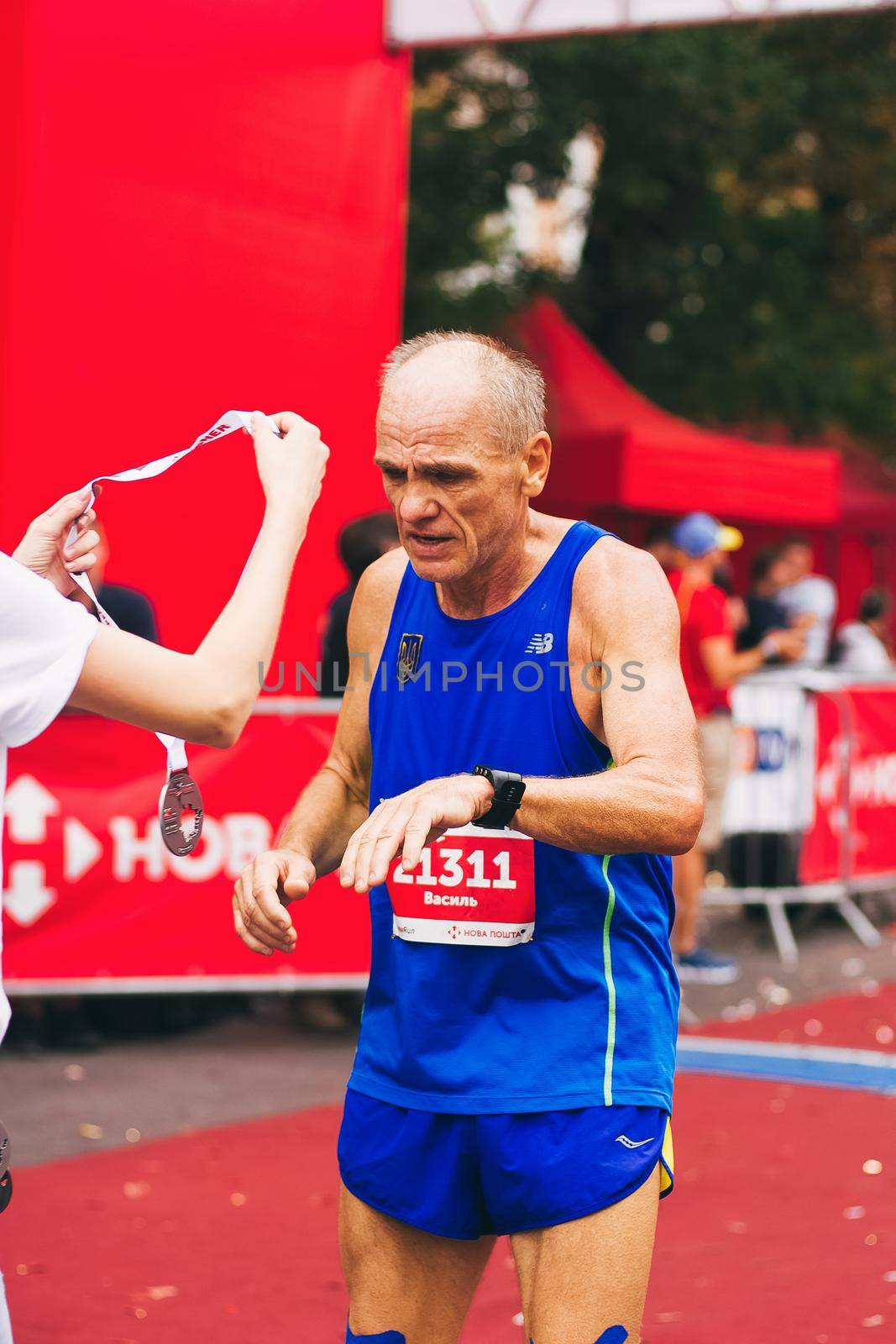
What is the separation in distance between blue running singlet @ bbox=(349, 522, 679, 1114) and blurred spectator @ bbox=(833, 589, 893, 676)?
10.0 m

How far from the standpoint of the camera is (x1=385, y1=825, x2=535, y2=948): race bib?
2545 mm

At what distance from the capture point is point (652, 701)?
2480mm

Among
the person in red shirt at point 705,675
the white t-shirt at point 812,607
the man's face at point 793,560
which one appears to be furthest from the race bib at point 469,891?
the man's face at point 793,560

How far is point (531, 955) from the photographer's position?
8.36 feet

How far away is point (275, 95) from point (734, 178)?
11522 mm

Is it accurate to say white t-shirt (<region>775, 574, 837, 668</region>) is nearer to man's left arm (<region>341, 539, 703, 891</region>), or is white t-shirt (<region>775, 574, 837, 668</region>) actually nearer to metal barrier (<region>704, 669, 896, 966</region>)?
metal barrier (<region>704, 669, 896, 966</region>)

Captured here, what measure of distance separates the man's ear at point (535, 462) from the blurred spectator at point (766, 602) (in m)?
8.58

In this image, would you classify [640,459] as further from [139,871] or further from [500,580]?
[500,580]

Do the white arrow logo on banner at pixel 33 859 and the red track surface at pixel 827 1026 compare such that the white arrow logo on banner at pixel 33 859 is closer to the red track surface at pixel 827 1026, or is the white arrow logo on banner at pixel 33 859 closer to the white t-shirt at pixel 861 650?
the red track surface at pixel 827 1026

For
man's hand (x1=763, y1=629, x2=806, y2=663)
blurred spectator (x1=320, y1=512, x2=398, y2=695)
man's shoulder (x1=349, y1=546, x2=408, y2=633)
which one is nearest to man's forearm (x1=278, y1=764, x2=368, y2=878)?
man's shoulder (x1=349, y1=546, x2=408, y2=633)

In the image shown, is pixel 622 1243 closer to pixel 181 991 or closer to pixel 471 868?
pixel 471 868

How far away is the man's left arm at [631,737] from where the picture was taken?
7.66ft

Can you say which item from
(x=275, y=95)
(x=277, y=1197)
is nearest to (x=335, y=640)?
(x=277, y=1197)

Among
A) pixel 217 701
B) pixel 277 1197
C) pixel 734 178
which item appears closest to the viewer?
pixel 217 701
